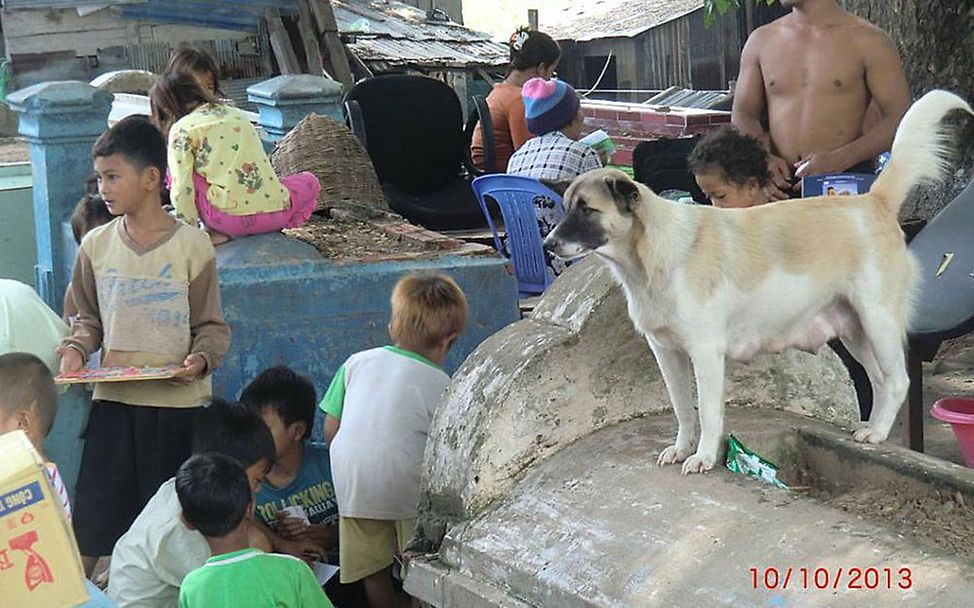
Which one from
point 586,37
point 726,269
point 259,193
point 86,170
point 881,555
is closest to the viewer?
point 881,555

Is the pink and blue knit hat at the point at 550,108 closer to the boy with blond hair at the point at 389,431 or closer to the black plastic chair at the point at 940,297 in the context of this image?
the black plastic chair at the point at 940,297

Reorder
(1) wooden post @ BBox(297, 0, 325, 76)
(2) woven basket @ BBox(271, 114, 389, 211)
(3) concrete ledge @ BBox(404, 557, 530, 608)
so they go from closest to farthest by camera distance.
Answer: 1. (3) concrete ledge @ BBox(404, 557, 530, 608)
2. (2) woven basket @ BBox(271, 114, 389, 211)
3. (1) wooden post @ BBox(297, 0, 325, 76)

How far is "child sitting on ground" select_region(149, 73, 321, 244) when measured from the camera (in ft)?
18.2

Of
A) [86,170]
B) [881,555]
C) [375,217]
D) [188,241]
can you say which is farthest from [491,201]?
[881,555]

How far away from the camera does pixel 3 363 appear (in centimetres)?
385

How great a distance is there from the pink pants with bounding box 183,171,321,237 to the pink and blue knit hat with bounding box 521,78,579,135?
58.3 inches

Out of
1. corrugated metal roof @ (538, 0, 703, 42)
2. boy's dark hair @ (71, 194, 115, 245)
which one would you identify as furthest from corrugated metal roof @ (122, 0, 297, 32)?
corrugated metal roof @ (538, 0, 703, 42)

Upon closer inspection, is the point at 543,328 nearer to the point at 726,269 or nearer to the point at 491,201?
the point at 726,269

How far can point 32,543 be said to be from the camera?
2740mm

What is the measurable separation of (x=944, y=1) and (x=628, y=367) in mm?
4700

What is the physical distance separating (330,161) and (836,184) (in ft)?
8.84

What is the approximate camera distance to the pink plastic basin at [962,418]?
4.92m

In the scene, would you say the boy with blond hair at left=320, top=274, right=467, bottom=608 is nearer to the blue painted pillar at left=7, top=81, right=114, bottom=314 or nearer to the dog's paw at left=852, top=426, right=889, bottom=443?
the dog's paw at left=852, top=426, right=889, bottom=443
